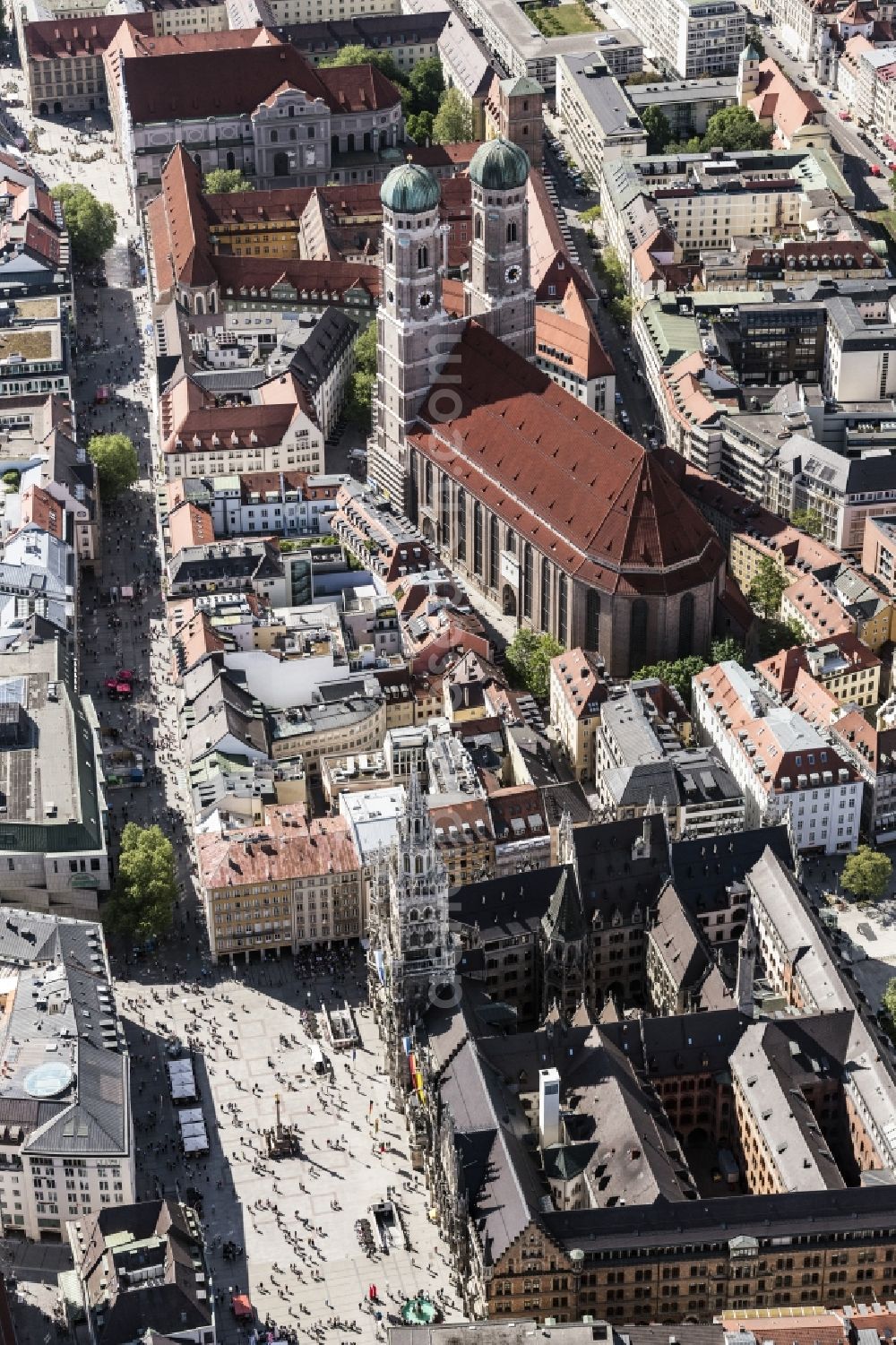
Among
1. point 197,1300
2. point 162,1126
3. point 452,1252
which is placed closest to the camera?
point 197,1300

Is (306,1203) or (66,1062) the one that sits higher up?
(66,1062)

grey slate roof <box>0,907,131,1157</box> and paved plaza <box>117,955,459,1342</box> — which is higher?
grey slate roof <box>0,907,131,1157</box>

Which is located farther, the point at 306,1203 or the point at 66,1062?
the point at 306,1203

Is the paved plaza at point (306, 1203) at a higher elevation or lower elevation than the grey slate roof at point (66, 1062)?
lower

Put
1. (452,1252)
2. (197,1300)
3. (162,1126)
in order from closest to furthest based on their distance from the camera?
(197,1300) → (452,1252) → (162,1126)

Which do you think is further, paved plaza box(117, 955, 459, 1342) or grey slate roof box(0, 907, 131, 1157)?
grey slate roof box(0, 907, 131, 1157)

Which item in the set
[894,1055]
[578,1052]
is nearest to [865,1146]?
[894,1055]

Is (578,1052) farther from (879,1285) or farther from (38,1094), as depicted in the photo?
(38,1094)

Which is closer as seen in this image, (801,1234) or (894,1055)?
(801,1234)

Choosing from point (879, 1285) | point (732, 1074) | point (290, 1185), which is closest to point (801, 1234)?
point (879, 1285)

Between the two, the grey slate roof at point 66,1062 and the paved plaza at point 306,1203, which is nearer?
the paved plaza at point 306,1203
